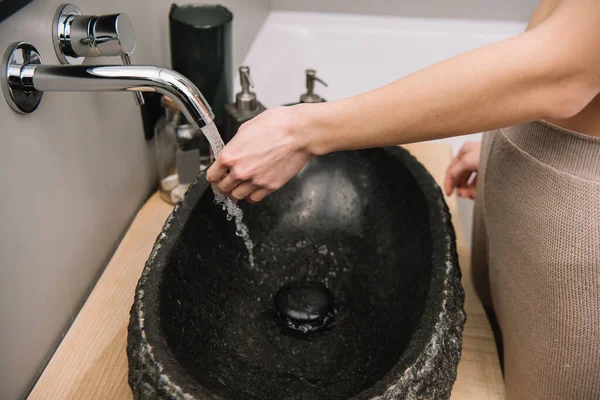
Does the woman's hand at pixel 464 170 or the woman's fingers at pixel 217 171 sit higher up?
the woman's fingers at pixel 217 171

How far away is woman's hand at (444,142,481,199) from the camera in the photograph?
97 centimetres

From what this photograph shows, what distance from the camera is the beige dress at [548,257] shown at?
604mm

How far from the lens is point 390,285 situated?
0.75 m

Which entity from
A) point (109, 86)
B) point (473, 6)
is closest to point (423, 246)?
point (109, 86)

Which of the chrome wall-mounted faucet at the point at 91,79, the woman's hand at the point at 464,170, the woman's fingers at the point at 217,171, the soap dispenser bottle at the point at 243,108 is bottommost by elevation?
the woman's hand at the point at 464,170

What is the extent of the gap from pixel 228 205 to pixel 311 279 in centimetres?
19

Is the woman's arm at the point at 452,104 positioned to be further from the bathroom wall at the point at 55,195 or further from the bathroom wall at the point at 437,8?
the bathroom wall at the point at 437,8

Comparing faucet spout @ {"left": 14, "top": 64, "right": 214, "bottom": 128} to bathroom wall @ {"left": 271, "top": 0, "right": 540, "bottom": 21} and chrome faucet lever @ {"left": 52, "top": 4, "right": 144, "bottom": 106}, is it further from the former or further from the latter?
bathroom wall @ {"left": 271, "top": 0, "right": 540, "bottom": 21}

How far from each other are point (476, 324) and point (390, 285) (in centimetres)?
15

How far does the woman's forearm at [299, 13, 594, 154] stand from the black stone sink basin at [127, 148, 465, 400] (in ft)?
0.58

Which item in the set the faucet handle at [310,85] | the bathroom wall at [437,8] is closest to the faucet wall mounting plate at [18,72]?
the faucet handle at [310,85]

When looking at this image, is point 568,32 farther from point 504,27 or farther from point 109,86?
point 504,27

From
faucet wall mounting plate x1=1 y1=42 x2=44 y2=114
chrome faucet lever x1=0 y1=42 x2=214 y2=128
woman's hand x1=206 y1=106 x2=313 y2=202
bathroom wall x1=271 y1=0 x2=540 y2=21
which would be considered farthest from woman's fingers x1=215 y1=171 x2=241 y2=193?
bathroom wall x1=271 y1=0 x2=540 y2=21

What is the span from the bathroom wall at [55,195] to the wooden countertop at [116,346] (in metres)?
0.02
